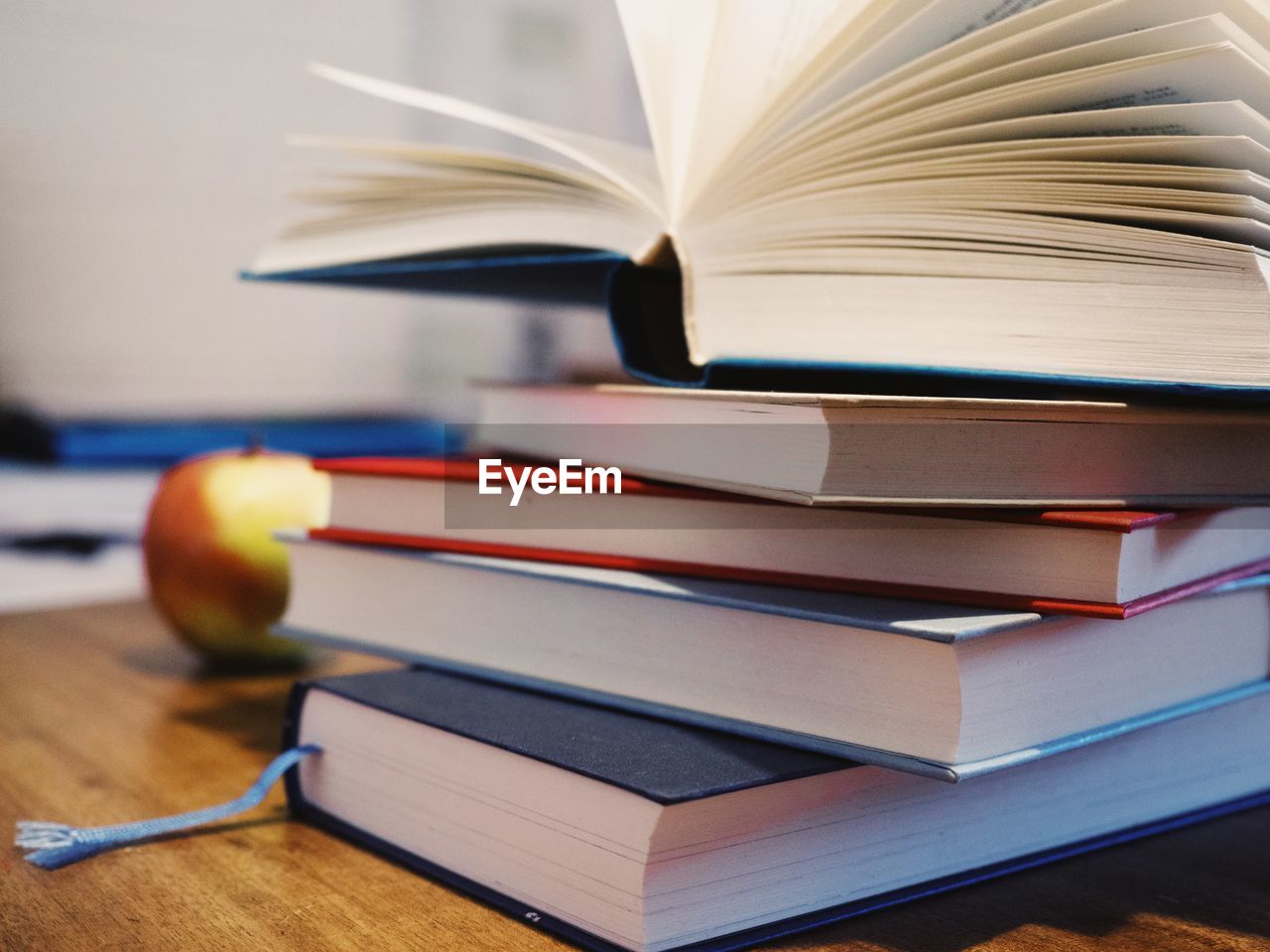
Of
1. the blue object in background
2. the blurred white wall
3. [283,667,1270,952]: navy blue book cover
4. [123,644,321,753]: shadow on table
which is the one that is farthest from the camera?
the blurred white wall

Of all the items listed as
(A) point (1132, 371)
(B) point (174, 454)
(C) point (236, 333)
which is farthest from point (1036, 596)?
(C) point (236, 333)

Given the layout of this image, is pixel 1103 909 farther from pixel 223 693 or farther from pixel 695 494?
pixel 223 693

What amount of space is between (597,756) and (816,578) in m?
0.11

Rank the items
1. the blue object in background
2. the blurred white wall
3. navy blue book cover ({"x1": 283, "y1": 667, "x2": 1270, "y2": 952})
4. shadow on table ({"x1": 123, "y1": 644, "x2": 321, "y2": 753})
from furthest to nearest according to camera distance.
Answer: the blurred white wall, the blue object in background, shadow on table ({"x1": 123, "y1": 644, "x2": 321, "y2": 753}), navy blue book cover ({"x1": 283, "y1": 667, "x2": 1270, "y2": 952})

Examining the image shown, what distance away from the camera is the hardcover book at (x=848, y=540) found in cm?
43

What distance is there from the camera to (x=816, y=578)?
469 millimetres

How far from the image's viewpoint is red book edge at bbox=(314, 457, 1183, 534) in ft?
1.40

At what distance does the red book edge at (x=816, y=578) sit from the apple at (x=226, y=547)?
0.17 meters

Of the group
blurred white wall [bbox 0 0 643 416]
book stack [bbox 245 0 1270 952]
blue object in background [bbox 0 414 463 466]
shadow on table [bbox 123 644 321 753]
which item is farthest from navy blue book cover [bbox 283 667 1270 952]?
blurred white wall [bbox 0 0 643 416]

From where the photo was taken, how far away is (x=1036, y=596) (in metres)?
0.43

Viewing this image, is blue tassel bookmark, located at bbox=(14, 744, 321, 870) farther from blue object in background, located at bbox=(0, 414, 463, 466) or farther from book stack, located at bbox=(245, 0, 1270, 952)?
blue object in background, located at bbox=(0, 414, 463, 466)

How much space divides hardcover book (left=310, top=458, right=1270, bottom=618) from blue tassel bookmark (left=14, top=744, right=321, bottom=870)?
0.46 feet

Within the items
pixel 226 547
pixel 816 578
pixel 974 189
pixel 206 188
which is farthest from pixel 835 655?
pixel 206 188

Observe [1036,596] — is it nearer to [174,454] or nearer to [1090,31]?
[1090,31]
